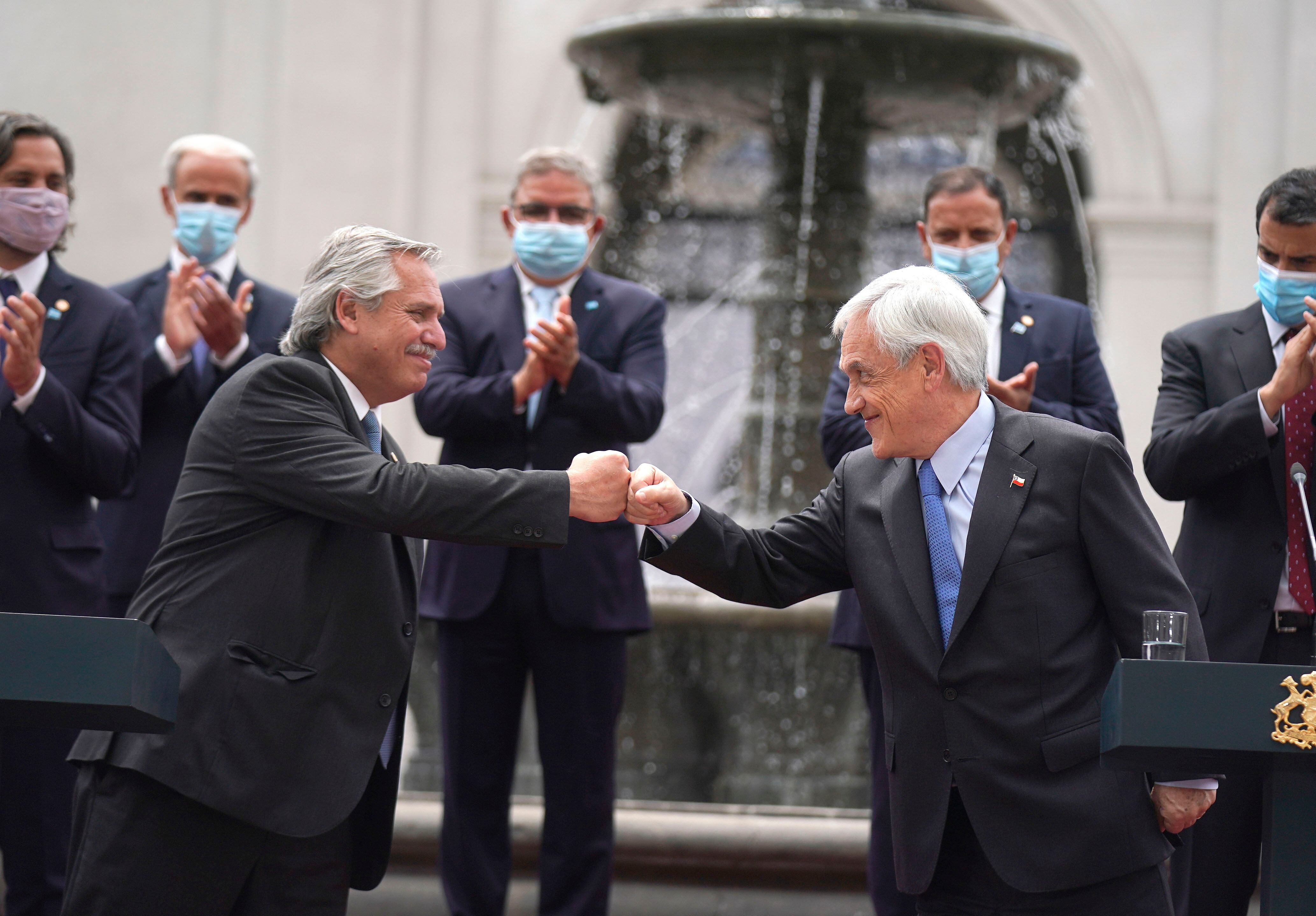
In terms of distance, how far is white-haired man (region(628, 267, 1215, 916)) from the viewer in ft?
7.67

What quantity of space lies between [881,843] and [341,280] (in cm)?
169

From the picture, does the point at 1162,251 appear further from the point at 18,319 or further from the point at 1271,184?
the point at 18,319

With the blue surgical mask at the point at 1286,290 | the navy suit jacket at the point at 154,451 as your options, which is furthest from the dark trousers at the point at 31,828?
the blue surgical mask at the point at 1286,290

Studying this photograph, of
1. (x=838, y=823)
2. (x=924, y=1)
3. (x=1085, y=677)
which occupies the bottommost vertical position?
(x=838, y=823)

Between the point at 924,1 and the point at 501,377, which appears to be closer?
the point at 501,377

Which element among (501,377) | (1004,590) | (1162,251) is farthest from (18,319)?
(1162,251)

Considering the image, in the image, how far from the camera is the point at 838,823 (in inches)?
163

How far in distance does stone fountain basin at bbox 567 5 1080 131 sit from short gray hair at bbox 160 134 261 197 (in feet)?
6.52

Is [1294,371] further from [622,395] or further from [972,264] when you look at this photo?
[622,395]

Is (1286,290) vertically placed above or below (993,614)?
above

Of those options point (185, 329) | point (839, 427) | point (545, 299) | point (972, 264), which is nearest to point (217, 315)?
point (185, 329)

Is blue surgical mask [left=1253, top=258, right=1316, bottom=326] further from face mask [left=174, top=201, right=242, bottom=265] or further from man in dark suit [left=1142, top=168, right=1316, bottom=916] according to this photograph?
face mask [left=174, top=201, right=242, bottom=265]

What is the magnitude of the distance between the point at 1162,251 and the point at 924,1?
2.45 meters

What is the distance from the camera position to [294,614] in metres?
2.45
